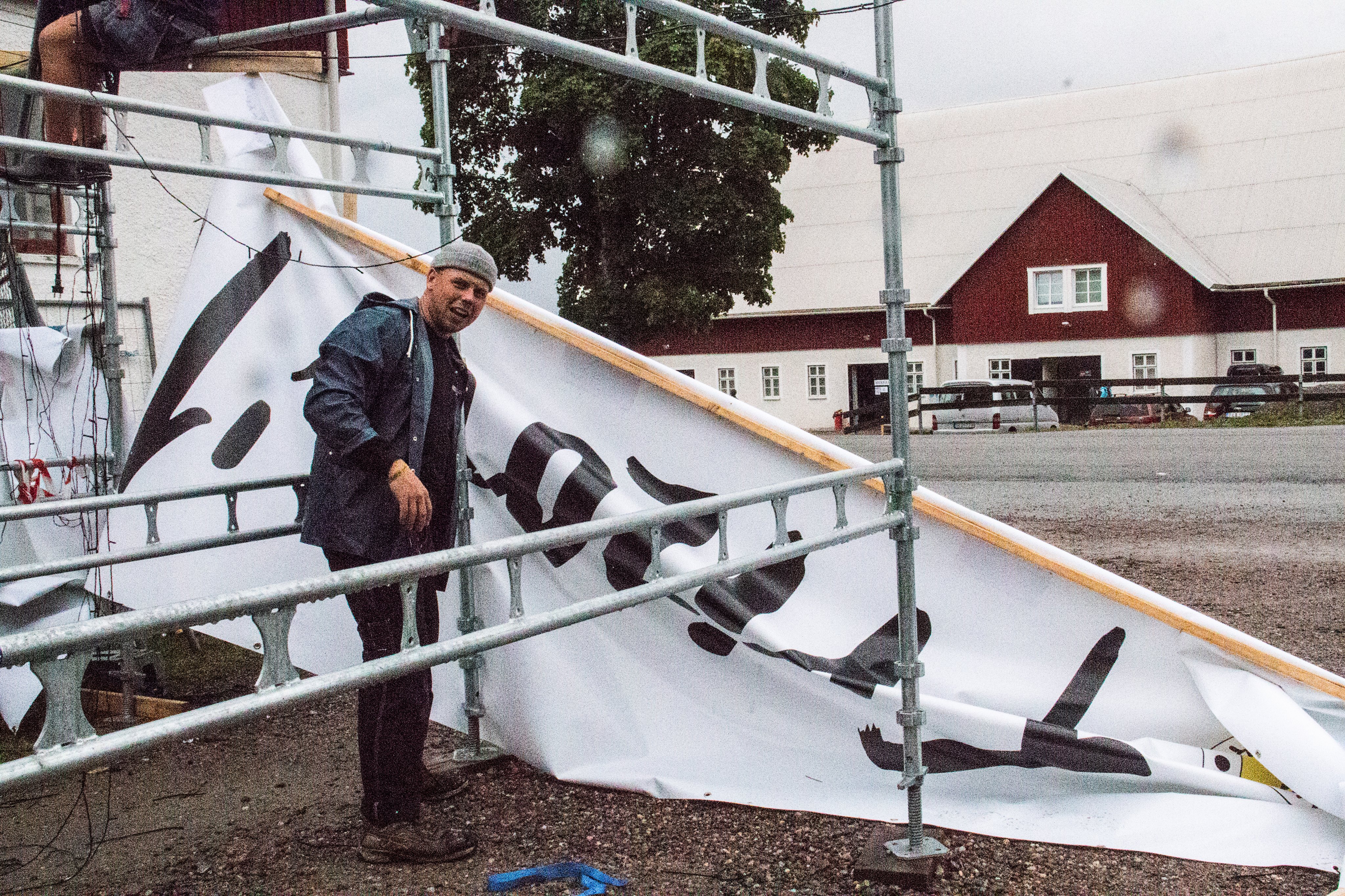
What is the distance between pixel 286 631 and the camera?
218cm

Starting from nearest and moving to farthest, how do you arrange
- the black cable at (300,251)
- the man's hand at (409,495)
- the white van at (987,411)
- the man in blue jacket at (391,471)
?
the man's hand at (409,495) → the man in blue jacket at (391,471) → the black cable at (300,251) → the white van at (987,411)

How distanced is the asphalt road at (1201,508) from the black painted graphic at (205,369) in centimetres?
502

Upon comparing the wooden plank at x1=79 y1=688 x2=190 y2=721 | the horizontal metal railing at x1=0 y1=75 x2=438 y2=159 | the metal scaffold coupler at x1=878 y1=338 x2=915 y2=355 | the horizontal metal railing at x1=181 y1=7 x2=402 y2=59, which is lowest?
the wooden plank at x1=79 y1=688 x2=190 y2=721

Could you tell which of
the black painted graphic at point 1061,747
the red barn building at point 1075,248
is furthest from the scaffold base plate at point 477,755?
the red barn building at point 1075,248

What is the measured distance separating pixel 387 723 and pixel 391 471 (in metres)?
0.89

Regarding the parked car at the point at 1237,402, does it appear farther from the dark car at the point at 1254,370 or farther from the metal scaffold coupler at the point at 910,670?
the metal scaffold coupler at the point at 910,670

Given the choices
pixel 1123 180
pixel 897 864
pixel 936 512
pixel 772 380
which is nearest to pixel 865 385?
pixel 772 380

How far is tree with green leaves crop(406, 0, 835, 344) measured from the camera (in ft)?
81.3

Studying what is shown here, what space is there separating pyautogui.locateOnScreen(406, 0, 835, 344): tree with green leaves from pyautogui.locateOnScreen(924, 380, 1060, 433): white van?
5512mm

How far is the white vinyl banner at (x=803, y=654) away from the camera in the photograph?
12.9ft

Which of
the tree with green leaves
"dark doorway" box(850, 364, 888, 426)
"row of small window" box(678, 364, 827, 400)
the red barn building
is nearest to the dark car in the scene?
the red barn building

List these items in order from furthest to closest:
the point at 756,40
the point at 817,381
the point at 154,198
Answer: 1. the point at 817,381
2. the point at 154,198
3. the point at 756,40

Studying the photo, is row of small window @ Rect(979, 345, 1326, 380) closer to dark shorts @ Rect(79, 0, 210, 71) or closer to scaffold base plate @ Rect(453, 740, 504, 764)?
scaffold base plate @ Rect(453, 740, 504, 764)

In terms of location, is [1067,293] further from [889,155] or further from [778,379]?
[889,155]
